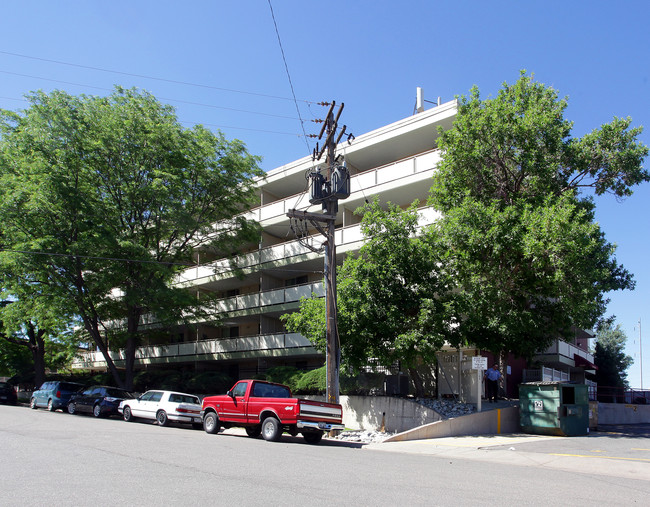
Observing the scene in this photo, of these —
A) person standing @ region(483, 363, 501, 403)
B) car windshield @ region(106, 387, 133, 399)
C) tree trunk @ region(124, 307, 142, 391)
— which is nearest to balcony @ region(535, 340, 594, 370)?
person standing @ region(483, 363, 501, 403)

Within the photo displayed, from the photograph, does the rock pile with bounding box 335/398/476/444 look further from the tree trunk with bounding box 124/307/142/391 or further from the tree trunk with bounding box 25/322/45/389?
the tree trunk with bounding box 25/322/45/389

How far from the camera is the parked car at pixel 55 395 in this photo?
25797 millimetres

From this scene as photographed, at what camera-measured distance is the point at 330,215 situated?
18.6 metres

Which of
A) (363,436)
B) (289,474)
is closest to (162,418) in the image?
(363,436)

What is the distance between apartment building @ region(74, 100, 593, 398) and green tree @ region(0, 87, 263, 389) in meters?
3.90

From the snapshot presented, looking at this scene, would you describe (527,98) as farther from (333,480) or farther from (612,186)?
(333,480)

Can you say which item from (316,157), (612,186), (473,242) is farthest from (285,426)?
(612,186)

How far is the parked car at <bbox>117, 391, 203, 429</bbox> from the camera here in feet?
64.7

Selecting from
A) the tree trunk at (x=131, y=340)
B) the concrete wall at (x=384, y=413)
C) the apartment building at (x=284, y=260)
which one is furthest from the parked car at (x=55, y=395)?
the concrete wall at (x=384, y=413)

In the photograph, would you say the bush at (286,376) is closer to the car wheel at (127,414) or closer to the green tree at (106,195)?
the green tree at (106,195)

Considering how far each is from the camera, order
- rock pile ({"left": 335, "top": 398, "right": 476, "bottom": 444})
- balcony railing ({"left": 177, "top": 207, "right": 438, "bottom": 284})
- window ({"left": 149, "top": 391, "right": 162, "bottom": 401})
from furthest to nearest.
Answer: balcony railing ({"left": 177, "top": 207, "right": 438, "bottom": 284}), window ({"left": 149, "top": 391, "right": 162, "bottom": 401}), rock pile ({"left": 335, "top": 398, "right": 476, "bottom": 444})

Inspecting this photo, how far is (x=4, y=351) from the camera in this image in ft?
131

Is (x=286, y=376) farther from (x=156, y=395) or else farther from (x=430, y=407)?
(x=430, y=407)

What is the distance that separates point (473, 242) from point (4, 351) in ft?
121
